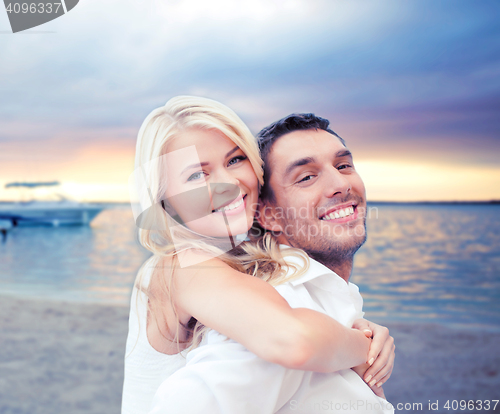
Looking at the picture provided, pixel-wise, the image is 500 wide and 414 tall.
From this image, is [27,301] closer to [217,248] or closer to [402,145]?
[217,248]

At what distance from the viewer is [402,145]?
41.1ft

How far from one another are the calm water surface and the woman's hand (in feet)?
9.65

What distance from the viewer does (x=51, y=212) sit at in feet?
102

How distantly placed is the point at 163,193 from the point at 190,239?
0.86ft

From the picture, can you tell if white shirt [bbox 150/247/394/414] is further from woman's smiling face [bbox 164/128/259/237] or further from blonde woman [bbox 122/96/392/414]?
woman's smiling face [bbox 164/128/259/237]

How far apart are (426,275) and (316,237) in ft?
51.6

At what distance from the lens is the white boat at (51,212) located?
30.4 m

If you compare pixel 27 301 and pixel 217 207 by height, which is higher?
pixel 217 207

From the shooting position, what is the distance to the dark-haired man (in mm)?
1552

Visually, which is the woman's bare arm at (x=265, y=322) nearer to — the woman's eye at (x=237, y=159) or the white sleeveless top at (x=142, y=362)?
the white sleeveless top at (x=142, y=362)

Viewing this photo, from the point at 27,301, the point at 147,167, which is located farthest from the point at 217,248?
the point at 27,301

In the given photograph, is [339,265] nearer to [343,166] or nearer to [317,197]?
[317,197]

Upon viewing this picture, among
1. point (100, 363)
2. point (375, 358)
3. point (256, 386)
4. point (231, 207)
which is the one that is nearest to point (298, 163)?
point (231, 207)

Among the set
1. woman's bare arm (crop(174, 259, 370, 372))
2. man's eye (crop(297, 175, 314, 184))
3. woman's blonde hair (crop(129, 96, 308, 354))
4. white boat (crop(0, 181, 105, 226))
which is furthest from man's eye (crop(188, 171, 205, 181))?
white boat (crop(0, 181, 105, 226))
